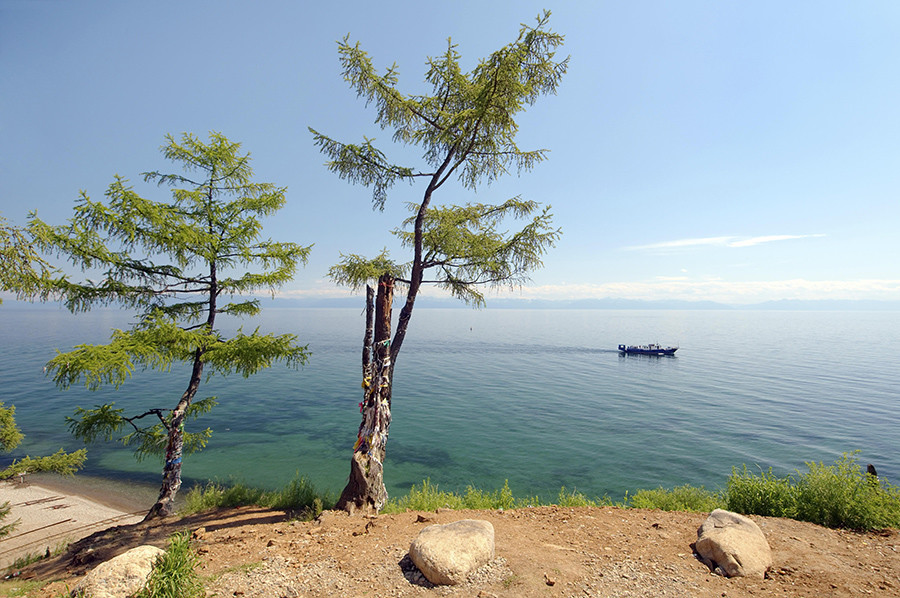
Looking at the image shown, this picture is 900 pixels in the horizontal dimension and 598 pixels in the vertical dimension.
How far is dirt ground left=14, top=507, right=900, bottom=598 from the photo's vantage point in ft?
17.9

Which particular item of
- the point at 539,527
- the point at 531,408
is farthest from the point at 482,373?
the point at 539,527

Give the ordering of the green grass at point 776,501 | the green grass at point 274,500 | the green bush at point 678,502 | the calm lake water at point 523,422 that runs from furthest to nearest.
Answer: the calm lake water at point 523,422 → the green grass at point 274,500 → the green bush at point 678,502 → the green grass at point 776,501

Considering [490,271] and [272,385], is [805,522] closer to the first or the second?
[490,271]

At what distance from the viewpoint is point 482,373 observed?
5278 cm

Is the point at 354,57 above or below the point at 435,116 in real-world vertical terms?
above

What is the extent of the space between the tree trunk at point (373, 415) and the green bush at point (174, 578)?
12.2 ft

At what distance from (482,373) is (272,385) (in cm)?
2730

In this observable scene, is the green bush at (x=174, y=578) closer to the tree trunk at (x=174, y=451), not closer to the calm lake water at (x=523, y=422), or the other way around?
the calm lake water at (x=523, y=422)

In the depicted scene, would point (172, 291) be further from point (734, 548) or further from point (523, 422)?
point (523, 422)

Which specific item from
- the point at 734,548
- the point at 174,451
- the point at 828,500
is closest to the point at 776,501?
the point at 828,500

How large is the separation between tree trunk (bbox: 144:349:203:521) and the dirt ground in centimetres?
139

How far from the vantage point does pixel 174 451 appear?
33.9ft

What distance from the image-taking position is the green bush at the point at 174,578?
507 centimetres

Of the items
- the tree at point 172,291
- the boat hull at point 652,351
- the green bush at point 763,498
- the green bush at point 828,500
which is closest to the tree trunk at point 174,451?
the tree at point 172,291
